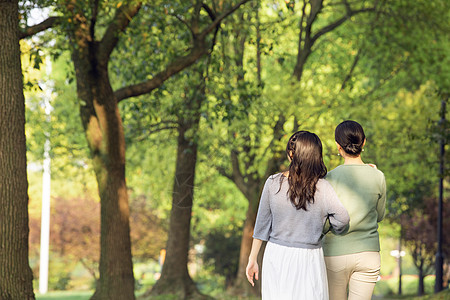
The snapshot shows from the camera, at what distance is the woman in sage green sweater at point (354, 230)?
464 cm

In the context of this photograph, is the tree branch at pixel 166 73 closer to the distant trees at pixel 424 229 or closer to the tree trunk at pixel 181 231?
the tree trunk at pixel 181 231

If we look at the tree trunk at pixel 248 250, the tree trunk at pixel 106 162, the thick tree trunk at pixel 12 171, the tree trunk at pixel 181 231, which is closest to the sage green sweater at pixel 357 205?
the thick tree trunk at pixel 12 171

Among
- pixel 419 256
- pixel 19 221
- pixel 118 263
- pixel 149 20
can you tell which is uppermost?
pixel 149 20

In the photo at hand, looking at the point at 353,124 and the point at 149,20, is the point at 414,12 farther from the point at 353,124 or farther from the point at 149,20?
the point at 353,124

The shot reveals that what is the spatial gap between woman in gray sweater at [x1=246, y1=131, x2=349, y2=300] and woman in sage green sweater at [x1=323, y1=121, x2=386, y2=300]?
0.55 ft

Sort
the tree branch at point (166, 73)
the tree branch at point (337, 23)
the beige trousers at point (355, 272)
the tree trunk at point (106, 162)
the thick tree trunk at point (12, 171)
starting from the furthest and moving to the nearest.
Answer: the tree branch at point (337, 23), the tree branch at point (166, 73), the tree trunk at point (106, 162), the thick tree trunk at point (12, 171), the beige trousers at point (355, 272)

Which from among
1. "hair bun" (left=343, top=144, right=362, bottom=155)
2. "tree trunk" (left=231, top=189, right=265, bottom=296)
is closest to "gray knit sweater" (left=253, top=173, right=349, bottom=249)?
"hair bun" (left=343, top=144, right=362, bottom=155)

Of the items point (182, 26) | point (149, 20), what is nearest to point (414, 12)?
point (182, 26)

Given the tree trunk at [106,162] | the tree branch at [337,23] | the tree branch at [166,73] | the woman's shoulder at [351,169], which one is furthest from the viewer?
the tree branch at [337,23]

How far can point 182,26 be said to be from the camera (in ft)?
43.0

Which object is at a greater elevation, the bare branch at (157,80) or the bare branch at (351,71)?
the bare branch at (351,71)

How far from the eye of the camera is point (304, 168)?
442 cm

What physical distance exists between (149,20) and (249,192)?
9.76 meters

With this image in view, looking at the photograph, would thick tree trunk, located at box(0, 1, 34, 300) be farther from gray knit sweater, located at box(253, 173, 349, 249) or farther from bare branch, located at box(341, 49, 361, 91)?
bare branch, located at box(341, 49, 361, 91)
